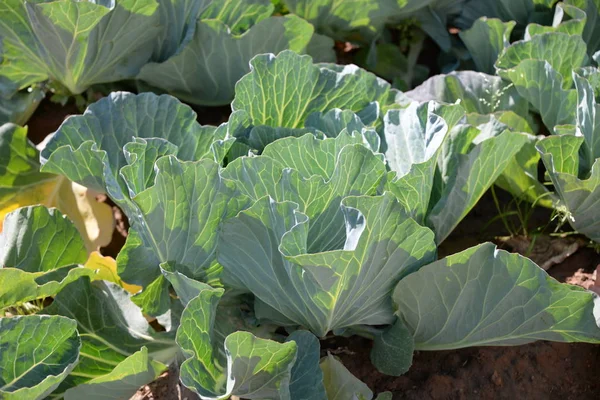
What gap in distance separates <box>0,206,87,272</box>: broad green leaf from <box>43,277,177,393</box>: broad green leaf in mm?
133

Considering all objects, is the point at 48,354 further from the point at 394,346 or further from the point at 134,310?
the point at 394,346

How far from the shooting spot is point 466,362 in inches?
69.4

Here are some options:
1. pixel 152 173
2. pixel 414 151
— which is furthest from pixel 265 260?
pixel 414 151

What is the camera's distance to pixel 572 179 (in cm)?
181

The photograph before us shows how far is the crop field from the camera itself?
149cm

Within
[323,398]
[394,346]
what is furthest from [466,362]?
[323,398]

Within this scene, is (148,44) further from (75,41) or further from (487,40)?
(487,40)

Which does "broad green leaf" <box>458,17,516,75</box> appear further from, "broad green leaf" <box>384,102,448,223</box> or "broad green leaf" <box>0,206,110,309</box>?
"broad green leaf" <box>0,206,110,309</box>

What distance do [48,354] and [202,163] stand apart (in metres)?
0.49

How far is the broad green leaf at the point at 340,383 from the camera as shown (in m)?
1.59

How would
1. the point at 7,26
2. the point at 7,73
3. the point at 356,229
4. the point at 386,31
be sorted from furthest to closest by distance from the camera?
the point at 386,31 < the point at 7,73 < the point at 7,26 < the point at 356,229

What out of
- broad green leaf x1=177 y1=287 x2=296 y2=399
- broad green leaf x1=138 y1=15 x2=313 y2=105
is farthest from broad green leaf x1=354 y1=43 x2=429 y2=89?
broad green leaf x1=177 y1=287 x2=296 y2=399

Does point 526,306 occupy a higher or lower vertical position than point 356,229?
lower

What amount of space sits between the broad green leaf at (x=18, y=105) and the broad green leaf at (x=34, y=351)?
1.09m
